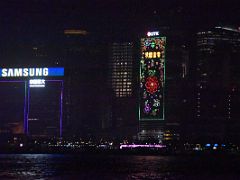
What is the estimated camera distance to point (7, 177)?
88.1 meters

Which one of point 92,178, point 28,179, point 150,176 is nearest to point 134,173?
point 150,176

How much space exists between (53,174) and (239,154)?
112230 millimetres

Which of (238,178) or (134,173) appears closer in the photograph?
(238,178)

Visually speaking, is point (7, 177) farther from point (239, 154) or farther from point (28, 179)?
point (239, 154)

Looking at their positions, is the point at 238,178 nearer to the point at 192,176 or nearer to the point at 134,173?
the point at 192,176

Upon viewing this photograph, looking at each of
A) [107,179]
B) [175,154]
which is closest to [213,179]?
[107,179]

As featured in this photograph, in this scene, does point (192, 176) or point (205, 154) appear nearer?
point (192, 176)

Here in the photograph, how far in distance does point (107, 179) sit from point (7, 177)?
13.6m

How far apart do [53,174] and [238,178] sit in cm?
2720

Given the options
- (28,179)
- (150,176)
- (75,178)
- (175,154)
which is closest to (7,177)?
(28,179)

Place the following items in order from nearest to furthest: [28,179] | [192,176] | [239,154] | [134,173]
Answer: [28,179]
[192,176]
[134,173]
[239,154]

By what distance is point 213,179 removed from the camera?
88688mm

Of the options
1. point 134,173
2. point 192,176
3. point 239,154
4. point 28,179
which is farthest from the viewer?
point 239,154

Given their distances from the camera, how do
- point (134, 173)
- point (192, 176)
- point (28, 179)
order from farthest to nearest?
point (134, 173) → point (192, 176) → point (28, 179)
